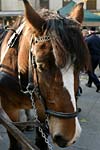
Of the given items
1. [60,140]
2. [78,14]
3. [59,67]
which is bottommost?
[60,140]

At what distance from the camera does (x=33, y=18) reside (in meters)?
2.73

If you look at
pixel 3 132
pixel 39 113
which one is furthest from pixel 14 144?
pixel 3 132

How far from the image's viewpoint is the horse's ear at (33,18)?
270 centimetres

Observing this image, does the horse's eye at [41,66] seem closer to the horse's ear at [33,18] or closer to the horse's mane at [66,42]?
the horse's mane at [66,42]

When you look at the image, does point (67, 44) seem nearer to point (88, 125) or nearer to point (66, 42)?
point (66, 42)

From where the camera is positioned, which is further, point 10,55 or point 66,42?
point 10,55

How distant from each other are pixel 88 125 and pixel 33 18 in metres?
4.05

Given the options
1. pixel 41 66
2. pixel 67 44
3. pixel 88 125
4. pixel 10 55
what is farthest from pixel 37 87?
pixel 88 125

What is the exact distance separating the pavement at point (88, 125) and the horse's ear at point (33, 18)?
870 mm

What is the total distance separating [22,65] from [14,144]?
1.36 metres

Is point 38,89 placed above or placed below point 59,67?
below

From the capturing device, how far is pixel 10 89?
11.7ft

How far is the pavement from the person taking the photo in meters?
5.30

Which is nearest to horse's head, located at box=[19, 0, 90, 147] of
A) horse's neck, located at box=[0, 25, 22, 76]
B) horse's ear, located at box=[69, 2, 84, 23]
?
horse's ear, located at box=[69, 2, 84, 23]
